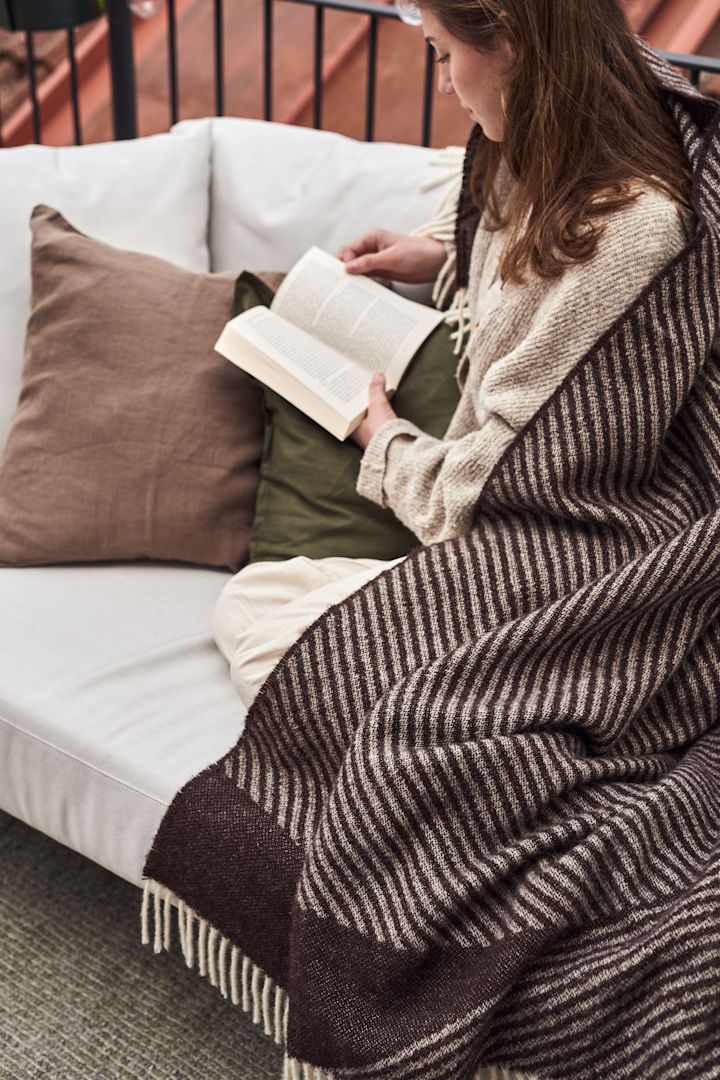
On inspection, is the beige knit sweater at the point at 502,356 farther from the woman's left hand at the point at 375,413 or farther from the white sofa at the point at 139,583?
the white sofa at the point at 139,583

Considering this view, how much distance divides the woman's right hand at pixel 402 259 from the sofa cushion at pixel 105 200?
1.04 feet

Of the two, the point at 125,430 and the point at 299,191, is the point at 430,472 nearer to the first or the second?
the point at 125,430

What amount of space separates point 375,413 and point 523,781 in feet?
1.85

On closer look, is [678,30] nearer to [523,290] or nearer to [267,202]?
[267,202]

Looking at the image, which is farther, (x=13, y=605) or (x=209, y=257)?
(x=209, y=257)

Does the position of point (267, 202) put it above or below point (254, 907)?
above

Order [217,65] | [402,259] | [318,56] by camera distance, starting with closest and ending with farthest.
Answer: [402,259]
[318,56]
[217,65]

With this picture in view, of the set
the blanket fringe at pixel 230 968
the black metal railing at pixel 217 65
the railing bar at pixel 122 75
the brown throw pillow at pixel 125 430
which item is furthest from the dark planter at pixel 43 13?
the blanket fringe at pixel 230 968

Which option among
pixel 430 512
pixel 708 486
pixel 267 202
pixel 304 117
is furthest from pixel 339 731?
pixel 304 117

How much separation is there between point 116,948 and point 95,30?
3263 mm

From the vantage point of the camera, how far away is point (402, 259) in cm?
157

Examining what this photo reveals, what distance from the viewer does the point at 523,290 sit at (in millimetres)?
1293

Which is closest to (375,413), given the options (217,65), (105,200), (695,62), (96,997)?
(105,200)

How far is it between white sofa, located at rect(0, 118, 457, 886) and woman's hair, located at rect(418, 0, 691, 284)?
0.41 m
